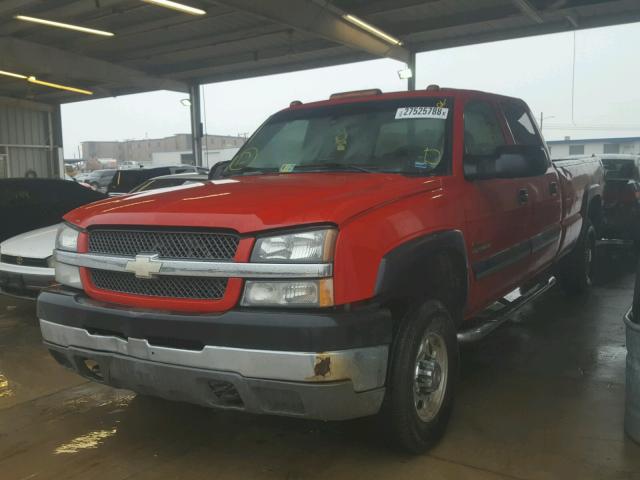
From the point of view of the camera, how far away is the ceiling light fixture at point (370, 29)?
45.7ft

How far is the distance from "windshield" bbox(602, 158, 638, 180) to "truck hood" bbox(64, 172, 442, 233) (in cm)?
758

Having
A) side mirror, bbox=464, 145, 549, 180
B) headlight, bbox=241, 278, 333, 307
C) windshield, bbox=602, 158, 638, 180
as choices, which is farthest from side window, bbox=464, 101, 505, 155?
windshield, bbox=602, 158, 638, 180

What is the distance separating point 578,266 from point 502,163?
3.43m

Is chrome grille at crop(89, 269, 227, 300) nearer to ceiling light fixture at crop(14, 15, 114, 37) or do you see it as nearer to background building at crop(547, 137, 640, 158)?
ceiling light fixture at crop(14, 15, 114, 37)

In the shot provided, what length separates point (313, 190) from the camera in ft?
9.81

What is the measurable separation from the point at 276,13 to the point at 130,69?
8952 millimetres

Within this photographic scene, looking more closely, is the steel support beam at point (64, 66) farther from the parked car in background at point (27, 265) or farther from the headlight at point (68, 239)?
the headlight at point (68, 239)

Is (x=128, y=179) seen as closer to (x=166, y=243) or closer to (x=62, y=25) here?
(x=62, y=25)

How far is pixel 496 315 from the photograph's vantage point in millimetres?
4094

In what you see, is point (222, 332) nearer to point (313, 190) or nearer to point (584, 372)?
point (313, 190)

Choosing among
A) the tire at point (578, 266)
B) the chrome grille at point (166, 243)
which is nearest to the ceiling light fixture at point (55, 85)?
the tire at point (578, 266)

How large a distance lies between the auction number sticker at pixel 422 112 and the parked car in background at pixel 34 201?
5.64 metres

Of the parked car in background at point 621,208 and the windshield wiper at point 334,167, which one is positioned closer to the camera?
the windshield wiper at point 334,167

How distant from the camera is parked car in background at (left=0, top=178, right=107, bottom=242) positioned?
782 cm
